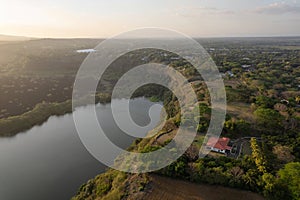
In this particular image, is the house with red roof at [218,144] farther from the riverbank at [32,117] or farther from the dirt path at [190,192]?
the riverbank at [32,117]

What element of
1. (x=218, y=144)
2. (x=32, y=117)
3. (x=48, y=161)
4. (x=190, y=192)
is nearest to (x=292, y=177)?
(x=218, y=144)

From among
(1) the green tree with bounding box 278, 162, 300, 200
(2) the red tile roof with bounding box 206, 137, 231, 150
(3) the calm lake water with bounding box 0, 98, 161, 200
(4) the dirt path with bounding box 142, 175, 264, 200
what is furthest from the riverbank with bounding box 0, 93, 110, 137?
(1) the green tree with bounding box 278, 162, 300, 200

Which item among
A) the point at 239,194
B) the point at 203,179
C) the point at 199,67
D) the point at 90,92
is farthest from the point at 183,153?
the point at 199,67

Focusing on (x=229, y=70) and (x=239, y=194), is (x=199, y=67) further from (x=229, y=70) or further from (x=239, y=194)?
(x=239, y=194)

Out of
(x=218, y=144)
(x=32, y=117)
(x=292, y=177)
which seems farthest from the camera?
(x=32, y=117)

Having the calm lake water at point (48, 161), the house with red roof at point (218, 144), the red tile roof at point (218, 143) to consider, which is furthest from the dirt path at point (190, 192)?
the calm lake water at point (48, 161)

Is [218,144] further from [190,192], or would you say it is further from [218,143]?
[190,192]
